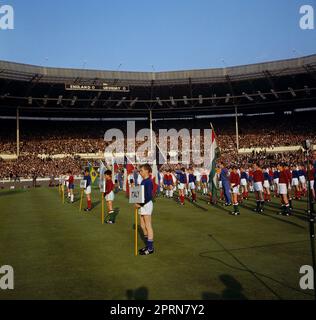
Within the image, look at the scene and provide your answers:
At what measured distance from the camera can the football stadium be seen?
6.93m

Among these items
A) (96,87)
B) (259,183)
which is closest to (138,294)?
(259,183)

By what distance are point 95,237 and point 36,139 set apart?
50.0m

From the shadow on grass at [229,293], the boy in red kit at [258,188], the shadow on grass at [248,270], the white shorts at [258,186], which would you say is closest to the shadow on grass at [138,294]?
the shadow on grass at [229,293]

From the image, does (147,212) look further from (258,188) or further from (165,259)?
(258,188)

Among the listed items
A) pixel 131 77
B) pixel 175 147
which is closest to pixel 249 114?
pixel 175 147

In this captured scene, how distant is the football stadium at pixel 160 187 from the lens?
6.93 meters

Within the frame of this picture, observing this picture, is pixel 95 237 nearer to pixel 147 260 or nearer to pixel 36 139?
pixel 147 260

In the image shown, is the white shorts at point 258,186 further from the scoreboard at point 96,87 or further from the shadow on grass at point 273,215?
the scoreboard at point 96,87

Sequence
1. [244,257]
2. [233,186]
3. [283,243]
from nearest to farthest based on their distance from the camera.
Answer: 1. [244,257]
2. [283,243]
3. [233,186]

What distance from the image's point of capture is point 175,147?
58312 mm

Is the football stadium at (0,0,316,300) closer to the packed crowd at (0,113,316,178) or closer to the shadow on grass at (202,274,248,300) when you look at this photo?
the shadow on grass at (202,274,248,300)

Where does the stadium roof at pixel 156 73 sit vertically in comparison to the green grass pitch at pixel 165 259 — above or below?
above

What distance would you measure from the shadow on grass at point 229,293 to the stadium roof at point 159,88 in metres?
42.1
